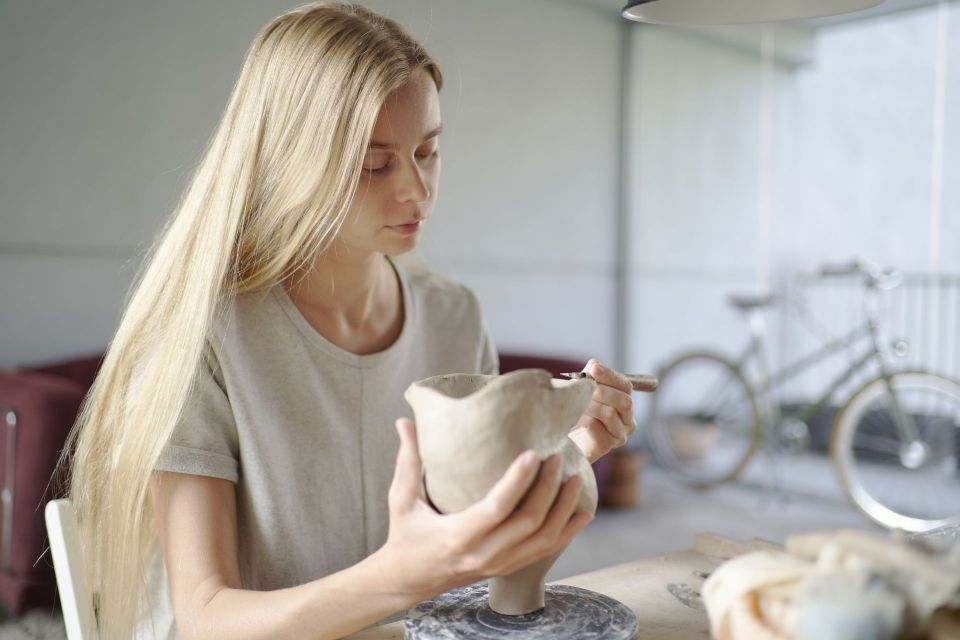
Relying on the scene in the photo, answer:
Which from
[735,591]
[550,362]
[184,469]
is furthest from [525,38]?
[735,591]

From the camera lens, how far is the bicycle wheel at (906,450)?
3410mm

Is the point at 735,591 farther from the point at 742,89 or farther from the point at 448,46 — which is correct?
the point at 742,89

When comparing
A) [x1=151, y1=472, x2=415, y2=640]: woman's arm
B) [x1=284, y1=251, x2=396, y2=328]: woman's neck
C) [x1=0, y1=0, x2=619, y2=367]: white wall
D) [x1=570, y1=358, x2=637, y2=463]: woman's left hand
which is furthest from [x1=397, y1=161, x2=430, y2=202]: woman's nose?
[x1=0, y1=0, x2=619, y2=367]: white wall

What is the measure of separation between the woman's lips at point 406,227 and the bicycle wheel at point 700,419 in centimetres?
331

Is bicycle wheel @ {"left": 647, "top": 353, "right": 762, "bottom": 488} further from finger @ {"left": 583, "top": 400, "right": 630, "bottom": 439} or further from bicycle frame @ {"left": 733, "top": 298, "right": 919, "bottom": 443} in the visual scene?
finger @ {"left": 583, "top": 400, "right": 630, "bottom": 439}

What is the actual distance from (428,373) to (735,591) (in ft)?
2.68

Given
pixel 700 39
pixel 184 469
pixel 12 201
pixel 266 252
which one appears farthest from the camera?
pixel 700 39

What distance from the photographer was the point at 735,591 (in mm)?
558

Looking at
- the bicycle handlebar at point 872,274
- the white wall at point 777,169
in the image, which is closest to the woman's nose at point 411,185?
the bicycle handlebar at point 872,274

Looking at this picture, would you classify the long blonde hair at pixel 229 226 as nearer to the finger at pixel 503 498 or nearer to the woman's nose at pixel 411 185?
the woman's nose at pixel 411 185

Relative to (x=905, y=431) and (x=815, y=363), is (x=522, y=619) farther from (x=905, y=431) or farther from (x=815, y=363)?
(x=815, y=363)

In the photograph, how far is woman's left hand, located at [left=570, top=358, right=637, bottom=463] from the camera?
3.16ft

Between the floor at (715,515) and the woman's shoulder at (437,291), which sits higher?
the woman's shoulder at (437,291)

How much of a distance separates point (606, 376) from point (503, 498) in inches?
14.1
